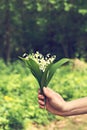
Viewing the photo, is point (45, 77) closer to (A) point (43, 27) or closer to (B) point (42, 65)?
(B) point (42, 65)

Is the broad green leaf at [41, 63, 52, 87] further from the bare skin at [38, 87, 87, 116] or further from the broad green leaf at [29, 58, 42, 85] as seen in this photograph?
the bare skin at [38, 87, 87, 116]

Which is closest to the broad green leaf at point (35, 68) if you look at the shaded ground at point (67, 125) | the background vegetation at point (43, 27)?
the shaded ground at point (67, 125)

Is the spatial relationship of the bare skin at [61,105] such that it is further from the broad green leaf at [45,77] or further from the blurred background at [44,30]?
the blurred background at [44,30]

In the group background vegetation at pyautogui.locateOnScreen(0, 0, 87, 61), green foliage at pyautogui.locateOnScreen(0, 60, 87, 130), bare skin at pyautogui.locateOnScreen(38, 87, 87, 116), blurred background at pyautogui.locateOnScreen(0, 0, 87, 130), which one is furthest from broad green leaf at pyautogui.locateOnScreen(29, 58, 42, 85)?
background vegetation at pyautogui.locateOnScreen(0, 0, 87, 61)

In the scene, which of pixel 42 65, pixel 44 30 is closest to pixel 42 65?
pixel 42 65

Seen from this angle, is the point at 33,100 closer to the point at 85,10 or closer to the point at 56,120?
the point at 56,120

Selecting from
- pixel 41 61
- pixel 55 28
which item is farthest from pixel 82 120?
pixel 55 28

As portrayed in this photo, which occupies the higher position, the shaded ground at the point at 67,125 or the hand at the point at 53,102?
the hand at the point at 53,102
